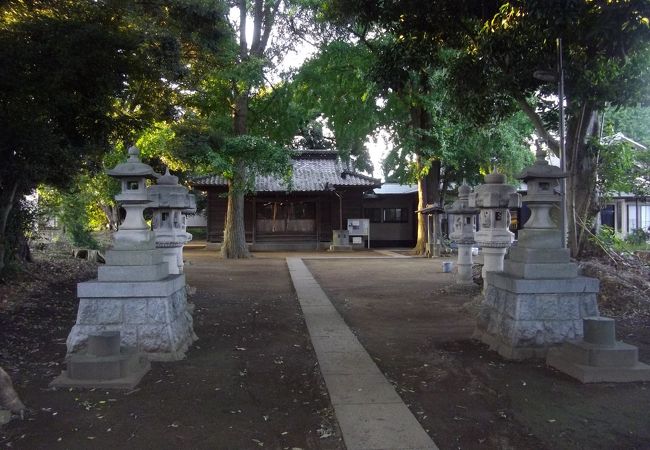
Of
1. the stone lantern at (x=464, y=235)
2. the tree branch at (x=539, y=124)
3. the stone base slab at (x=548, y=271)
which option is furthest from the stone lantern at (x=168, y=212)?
the tree branch at (x=539, y=124)

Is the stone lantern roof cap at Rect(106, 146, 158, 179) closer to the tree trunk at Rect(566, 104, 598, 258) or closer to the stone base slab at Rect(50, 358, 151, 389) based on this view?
the stone base slab at Rect(50, 358, 151, 389)

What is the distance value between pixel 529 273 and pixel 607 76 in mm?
4817

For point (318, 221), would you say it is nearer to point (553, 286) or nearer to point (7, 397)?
point (553, 286)

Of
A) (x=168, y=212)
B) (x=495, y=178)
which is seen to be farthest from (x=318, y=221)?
(x=495, y=178)

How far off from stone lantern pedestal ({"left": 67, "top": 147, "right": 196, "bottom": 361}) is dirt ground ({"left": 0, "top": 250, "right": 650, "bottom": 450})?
0.32 metres

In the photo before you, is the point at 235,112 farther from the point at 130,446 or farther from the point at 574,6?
the point at 130,446

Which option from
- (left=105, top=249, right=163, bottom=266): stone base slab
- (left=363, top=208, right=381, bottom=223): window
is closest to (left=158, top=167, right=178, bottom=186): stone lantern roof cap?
(left=105, top=249, right=163, bottom=266): stone base slab

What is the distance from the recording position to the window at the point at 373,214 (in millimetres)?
32219

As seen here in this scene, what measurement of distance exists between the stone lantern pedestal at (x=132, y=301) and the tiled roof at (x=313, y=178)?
65.7 ft

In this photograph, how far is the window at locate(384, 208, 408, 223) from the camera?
3244cm

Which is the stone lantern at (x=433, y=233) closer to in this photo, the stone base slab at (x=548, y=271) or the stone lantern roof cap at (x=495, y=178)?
the stone lantern roof cap at (x=495, y=178)

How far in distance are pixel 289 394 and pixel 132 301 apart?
218cm

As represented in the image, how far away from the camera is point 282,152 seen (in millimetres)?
18266

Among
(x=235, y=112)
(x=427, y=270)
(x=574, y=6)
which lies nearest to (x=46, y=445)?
(x=574, y=6)
